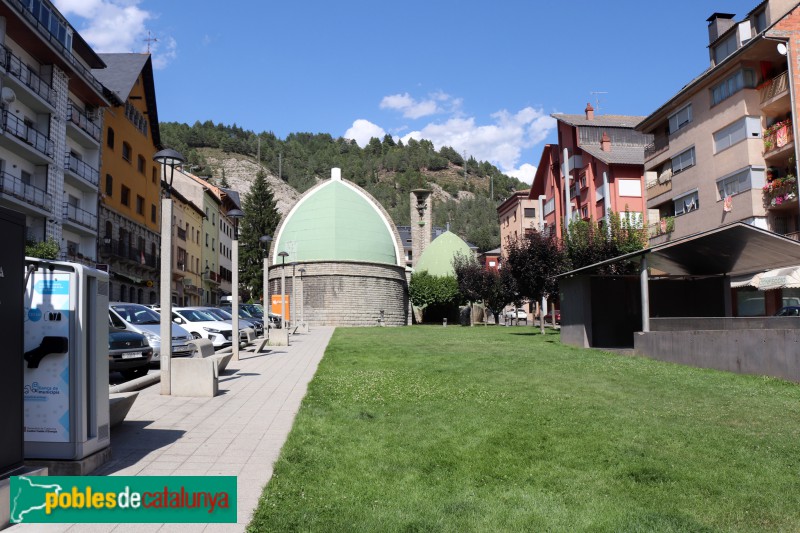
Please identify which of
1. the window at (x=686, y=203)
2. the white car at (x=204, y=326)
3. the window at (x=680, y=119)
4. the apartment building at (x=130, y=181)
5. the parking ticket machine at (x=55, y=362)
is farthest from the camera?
the apartment building at (x=130, y=181)

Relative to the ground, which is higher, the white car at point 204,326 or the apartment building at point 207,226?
the apartment building at point 207,226

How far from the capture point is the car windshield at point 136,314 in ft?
55.8

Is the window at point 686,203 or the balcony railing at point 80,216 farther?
the window at point 686,203

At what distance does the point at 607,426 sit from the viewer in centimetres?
737

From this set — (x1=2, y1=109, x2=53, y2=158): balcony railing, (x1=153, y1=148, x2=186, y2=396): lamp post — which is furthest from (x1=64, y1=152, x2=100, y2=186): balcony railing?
(x1=153, y1=148, x2=186, y2=396): lamp post

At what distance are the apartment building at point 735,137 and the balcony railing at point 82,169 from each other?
102 feet

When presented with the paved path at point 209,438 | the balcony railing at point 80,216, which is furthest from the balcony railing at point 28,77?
the paved path at point 209,438

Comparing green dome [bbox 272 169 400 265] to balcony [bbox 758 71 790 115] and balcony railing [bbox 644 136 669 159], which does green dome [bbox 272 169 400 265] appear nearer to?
balcony railing [bbox 644 136 669 159]

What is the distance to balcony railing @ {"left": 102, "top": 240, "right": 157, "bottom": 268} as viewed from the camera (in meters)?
36.5

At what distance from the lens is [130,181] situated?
41406 mm

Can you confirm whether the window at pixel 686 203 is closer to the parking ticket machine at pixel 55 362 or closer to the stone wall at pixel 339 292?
the stone wall at pixel 339 292

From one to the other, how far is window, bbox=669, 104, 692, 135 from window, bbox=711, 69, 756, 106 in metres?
2.30

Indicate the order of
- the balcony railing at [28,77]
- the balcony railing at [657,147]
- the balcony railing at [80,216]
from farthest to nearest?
the balcony railing at [657,147]
the balcony railing at [80,216]
the balcony railing at [28,77]

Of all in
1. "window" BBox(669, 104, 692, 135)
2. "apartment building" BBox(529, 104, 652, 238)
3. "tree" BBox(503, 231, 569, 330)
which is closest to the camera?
"tree" BBox(503, 231, 569, 330)
